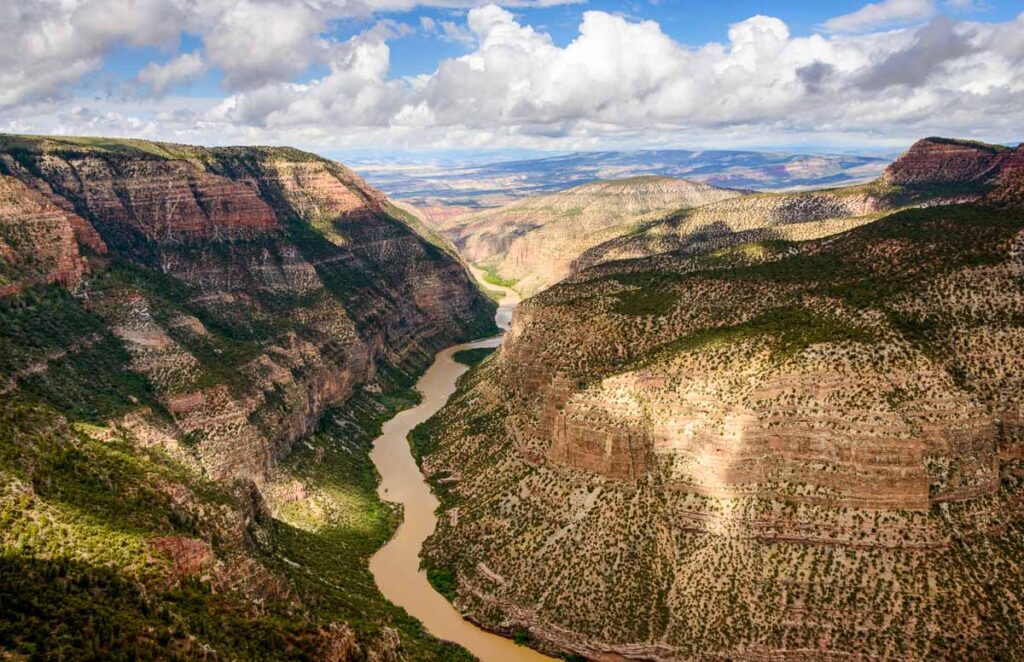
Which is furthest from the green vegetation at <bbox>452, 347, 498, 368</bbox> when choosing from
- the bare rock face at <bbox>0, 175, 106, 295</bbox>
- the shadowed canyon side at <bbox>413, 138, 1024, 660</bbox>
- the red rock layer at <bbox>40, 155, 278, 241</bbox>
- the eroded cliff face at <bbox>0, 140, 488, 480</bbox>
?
the bare rock face at <bbox>0, 175, 106, 295</bbox>

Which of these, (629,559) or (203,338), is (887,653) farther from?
(203,338)

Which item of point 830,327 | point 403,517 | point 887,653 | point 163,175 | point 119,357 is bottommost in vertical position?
point 403,517

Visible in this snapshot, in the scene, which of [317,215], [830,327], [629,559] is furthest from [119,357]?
[317,215]

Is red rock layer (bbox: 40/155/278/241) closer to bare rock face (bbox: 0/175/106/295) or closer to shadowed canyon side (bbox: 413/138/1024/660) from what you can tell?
bare rock face (bbox: 0/175/106/295)

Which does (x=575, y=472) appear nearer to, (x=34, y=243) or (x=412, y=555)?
(x=412, y=555)

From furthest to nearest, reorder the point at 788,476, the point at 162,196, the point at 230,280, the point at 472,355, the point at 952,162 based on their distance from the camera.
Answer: the point at 952,162 → the point at 472,355 → the point at 162,196 → the point at 230,280 → the point at 788,476

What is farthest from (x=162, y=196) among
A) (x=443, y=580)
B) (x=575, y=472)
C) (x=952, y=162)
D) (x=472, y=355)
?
(x=952, y=162)

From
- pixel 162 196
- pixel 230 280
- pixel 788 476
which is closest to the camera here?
pixel 788 476
